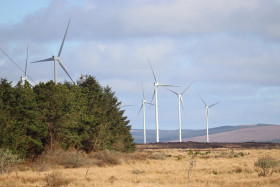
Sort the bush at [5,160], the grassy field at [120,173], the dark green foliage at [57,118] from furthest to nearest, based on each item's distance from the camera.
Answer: the dark green foliage at [57,118] < the bush at [5,160] < the grassy field at [120,173]

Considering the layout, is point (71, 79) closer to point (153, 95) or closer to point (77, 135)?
point (77, 135)

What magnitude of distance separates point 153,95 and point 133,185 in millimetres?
85251

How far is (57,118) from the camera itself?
189ft

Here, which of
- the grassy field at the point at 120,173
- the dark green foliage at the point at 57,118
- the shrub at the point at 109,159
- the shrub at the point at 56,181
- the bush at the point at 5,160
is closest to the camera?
the shrub at the point at 56,181

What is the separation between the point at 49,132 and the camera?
58031 mm

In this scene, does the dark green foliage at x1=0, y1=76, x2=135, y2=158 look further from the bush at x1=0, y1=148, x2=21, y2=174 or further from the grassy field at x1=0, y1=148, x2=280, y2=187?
the bush at x1=0, y1=148, x2=21, y2=174

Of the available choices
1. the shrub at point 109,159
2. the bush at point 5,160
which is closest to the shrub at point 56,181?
the bush at point 5,160

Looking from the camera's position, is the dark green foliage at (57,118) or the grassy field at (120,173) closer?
the grassy field at (120,173)

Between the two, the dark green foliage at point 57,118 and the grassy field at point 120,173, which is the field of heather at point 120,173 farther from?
the dark green foliage at point 57,118

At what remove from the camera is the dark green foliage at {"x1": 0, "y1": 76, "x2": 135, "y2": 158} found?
50344 mm

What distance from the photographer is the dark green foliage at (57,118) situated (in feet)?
165

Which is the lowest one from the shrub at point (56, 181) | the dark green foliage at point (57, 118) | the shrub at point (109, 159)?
the shrub at point (56, 181)

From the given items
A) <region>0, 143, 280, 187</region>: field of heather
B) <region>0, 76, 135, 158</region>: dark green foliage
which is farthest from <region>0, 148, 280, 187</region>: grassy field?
<region>0, 76, 135, 158</region>: dark green foliage

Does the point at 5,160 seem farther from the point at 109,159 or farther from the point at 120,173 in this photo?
the point at 109,159
